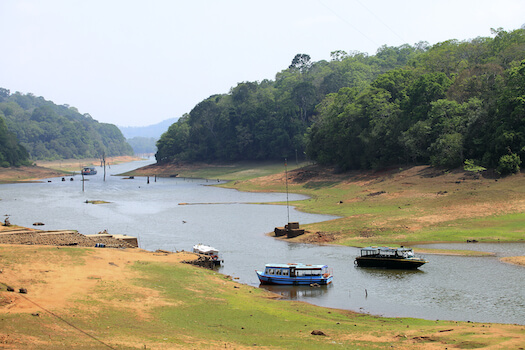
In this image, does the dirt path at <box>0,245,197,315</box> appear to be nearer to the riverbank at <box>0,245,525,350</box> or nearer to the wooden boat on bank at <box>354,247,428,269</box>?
the riverbank at <box>0,245,525,350</box>

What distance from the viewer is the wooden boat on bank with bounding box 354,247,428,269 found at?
50.2 metres

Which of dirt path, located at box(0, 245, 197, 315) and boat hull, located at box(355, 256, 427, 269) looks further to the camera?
boat hull, located at box(355, 256, 427, 269)

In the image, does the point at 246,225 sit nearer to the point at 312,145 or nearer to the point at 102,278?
the point at 102,278

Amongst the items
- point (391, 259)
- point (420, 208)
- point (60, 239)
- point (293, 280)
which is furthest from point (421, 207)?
point (60, 239)

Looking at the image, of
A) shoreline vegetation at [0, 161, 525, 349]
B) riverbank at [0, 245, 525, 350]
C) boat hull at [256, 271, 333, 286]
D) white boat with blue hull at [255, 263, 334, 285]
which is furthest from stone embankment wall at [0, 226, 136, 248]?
white boat with blue hull at [255, 263, 334, 285]

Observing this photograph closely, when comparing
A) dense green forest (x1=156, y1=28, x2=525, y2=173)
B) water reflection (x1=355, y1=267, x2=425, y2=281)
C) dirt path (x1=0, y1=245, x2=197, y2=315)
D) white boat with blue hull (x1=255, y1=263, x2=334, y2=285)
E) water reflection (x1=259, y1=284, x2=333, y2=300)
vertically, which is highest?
dense green forest (x1=156, y1=28, x2=525, y2=173)

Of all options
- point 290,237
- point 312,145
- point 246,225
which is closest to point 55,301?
point 290,237

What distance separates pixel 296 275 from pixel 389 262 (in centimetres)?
960

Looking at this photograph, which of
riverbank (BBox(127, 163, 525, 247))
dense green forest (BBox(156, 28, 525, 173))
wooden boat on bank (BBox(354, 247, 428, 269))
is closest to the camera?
wooden boat on bank (BBox(354, 247, 428, 269))

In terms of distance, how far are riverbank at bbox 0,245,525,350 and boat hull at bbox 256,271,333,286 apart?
Answer: 9.41 ft

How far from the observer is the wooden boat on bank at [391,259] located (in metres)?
50.2

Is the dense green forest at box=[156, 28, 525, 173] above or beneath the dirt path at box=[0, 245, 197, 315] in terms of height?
above

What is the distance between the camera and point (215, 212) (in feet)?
318

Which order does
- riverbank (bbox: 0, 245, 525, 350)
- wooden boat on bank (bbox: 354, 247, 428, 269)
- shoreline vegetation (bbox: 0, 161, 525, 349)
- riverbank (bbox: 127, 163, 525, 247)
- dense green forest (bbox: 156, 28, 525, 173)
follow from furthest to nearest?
dense green forest (bbox: 156, 28, 525, 173)
riverbank (bbox: 127, 163, 525, 247)
wooden boat on bank (bbox: 354, 247, 428, 269)
shoreline vegetation (bbox: 0, 161, 525, 349)
riverbank (bbox: 0, 245, 525, 350)
